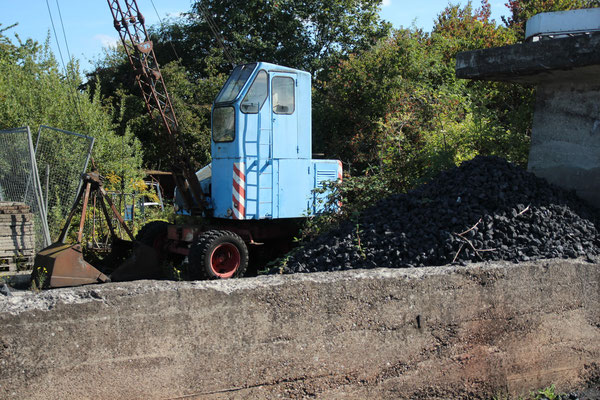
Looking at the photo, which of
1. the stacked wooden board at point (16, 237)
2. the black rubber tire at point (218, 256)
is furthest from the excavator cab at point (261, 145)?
the stacked wooden board at point (16, 237)

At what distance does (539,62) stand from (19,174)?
7873mm

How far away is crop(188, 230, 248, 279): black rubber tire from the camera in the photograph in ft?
24.2

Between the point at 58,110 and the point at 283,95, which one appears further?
the point at 58,110

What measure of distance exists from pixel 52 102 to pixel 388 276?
11709 mm

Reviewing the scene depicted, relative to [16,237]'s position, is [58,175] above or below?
above

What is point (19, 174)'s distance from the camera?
9.04 metres

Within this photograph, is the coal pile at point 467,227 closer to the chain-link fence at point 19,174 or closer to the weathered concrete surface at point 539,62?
the weathered concrete surface at point 539,62

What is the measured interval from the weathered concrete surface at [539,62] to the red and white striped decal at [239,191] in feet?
12.1

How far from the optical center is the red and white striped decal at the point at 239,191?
797 cm

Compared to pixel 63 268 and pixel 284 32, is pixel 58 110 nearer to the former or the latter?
pixel 63 268

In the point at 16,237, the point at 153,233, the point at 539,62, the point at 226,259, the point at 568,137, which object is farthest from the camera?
the point at 153,233

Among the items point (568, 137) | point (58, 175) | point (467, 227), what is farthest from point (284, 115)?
point (467, 227)

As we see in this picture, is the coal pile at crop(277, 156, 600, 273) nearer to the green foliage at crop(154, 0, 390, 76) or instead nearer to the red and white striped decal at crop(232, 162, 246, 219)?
the red and white striped decal at crop(232, 162, 246, 219)

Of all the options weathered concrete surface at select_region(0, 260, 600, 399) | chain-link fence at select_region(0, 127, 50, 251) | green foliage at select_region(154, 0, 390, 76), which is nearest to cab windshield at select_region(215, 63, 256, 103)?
chain-link fence at select_region(0, 127, 50, 251)
